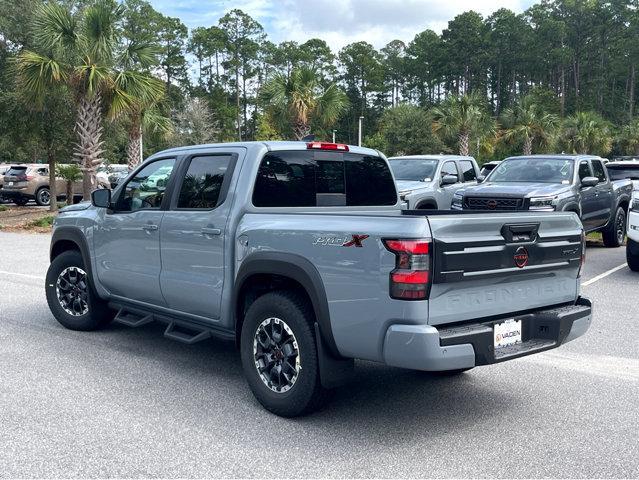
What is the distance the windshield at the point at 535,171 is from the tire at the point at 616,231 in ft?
7.00

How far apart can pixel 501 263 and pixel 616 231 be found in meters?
11.2

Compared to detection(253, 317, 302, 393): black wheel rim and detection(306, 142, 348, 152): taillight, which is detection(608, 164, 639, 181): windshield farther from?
detection(253, 317, 302, 393): black wheel rim

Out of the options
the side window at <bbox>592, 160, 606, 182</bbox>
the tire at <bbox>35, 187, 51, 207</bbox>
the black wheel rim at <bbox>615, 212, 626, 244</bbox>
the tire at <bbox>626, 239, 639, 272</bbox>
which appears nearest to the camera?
the tire at <bbox>626, 239, 639, 272</bbox>

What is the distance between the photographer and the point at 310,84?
2859 centimetres

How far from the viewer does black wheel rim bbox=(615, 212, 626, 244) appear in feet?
46.5

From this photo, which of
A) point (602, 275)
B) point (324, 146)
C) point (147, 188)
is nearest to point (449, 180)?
point (602, 275)

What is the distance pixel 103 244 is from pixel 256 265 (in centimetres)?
233

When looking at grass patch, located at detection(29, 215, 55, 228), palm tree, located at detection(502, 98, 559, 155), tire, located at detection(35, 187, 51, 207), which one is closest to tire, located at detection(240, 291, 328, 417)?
grass patch, located at detection(29, 215, 55, 228)

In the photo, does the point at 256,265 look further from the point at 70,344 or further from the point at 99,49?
the point at 99,49

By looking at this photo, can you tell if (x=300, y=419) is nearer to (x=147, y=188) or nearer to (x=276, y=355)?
(x=276, y=355)

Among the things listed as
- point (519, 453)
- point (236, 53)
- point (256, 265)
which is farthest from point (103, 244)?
point (236, 53)

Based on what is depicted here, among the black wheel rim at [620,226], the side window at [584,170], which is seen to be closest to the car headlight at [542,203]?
the side window at [584,170]

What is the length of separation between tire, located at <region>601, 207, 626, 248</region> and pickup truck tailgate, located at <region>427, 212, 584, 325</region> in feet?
33.3

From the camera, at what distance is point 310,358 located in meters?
4.26
